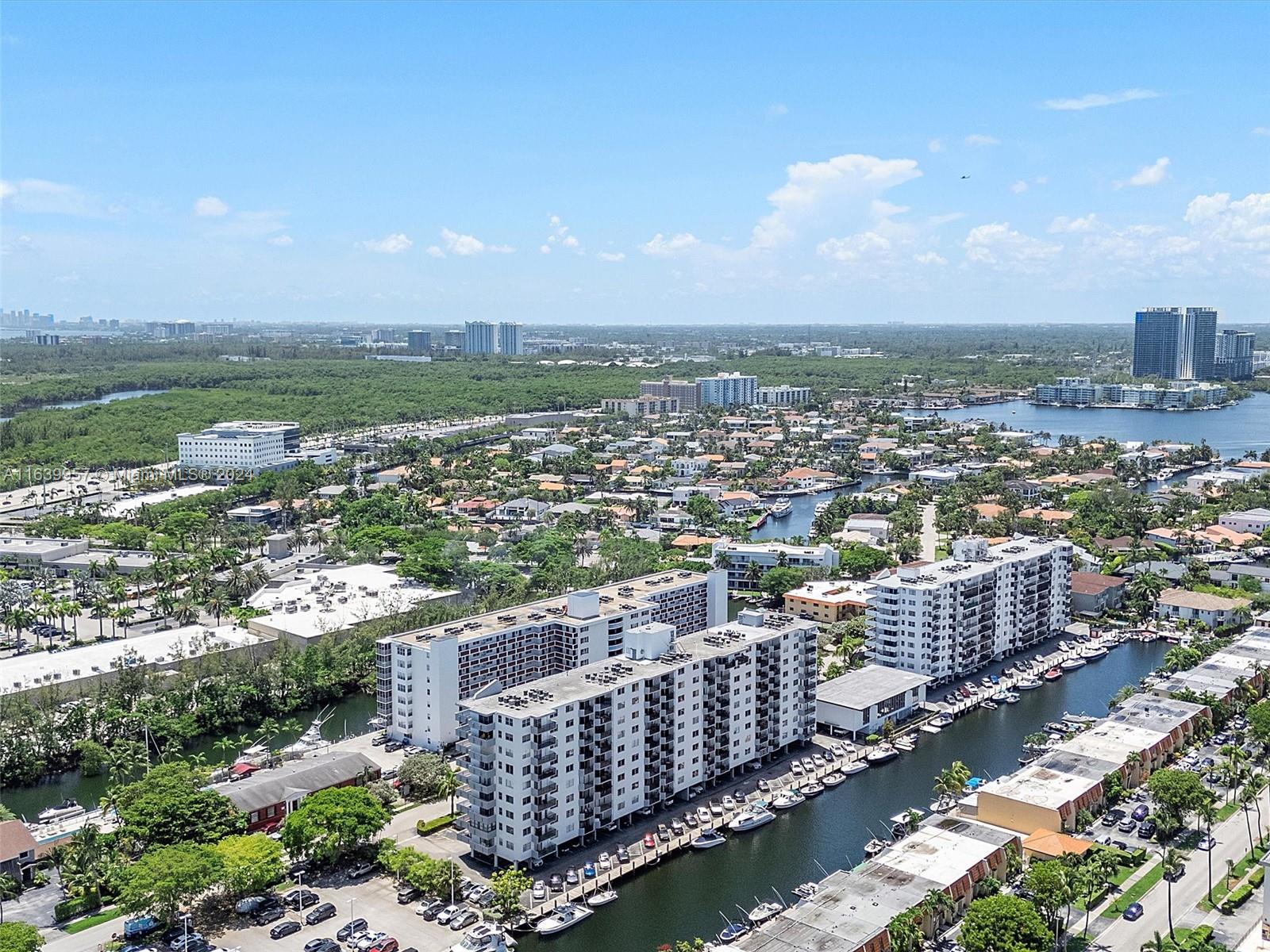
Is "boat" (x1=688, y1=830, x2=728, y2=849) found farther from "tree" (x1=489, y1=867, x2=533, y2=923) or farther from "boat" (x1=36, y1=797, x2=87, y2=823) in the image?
"boat" (x1=36, y1=797, x2=87, y2=823)

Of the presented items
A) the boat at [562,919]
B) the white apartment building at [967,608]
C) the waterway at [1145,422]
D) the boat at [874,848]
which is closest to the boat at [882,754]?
the boat at [874,848]

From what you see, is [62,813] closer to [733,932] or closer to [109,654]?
[109,654]

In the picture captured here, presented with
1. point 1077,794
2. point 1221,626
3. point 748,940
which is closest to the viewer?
point 748,940

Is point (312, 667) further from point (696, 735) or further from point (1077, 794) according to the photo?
point (1077, 794)

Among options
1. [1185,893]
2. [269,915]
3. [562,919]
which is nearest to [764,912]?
[562,919]

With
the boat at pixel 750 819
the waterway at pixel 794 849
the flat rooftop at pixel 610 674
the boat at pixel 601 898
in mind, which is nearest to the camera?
the waterway at pixel 794 849

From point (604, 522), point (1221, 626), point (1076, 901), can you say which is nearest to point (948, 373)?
point (604, 522)

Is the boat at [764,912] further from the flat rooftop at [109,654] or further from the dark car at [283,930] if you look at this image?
the flat rooftop at [109,654]
